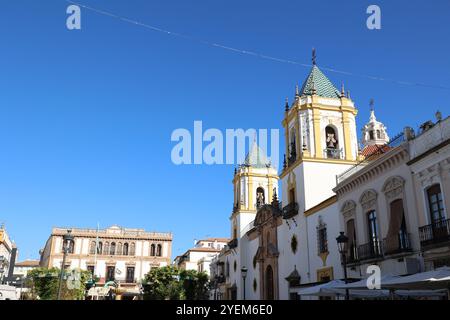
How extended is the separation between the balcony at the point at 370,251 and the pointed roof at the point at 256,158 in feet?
85.7

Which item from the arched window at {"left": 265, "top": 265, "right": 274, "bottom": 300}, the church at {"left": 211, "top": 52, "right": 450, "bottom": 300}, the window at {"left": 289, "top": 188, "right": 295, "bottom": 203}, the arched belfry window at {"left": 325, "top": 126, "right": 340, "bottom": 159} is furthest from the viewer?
the arched window at {"left": 265, "top": 265, "right": 274, "bottom": 300}

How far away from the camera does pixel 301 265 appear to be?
26.1m

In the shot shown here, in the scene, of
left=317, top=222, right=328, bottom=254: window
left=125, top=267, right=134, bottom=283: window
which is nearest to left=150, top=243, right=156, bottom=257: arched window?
left=125, top=267, right=134, bottom=283: window

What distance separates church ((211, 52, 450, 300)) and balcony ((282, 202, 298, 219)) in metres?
0.06

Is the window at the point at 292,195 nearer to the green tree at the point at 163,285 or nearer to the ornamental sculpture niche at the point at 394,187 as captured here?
the ornamental sculpture niche at the point at 394,187

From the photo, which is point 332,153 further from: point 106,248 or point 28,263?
point 28,263

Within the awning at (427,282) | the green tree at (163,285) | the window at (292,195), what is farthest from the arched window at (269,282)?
the awning at (427,282)

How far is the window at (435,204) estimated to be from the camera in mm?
14834

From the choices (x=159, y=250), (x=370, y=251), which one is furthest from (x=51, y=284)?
(x=159, y=250)

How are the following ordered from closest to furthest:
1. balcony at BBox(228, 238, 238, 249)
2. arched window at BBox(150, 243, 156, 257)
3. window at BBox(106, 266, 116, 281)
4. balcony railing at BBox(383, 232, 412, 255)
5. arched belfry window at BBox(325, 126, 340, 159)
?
balcony railing at BBox(383, 232, 412, 255)
arched belfry window at BBox(325, 126, 340, 159)
balcony at BBox(228, 238, 238, 249)
window at BBox(106, 266, 116, 281)
arched window at BBox(150, 243, 156, 257)

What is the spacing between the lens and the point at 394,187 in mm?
17391

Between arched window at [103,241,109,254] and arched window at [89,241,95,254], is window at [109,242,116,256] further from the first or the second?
arched window at [89,241,95,254]

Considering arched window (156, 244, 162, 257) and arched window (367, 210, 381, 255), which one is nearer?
arched window (367, 210, 381, 255)

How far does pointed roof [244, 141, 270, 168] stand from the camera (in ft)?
149
